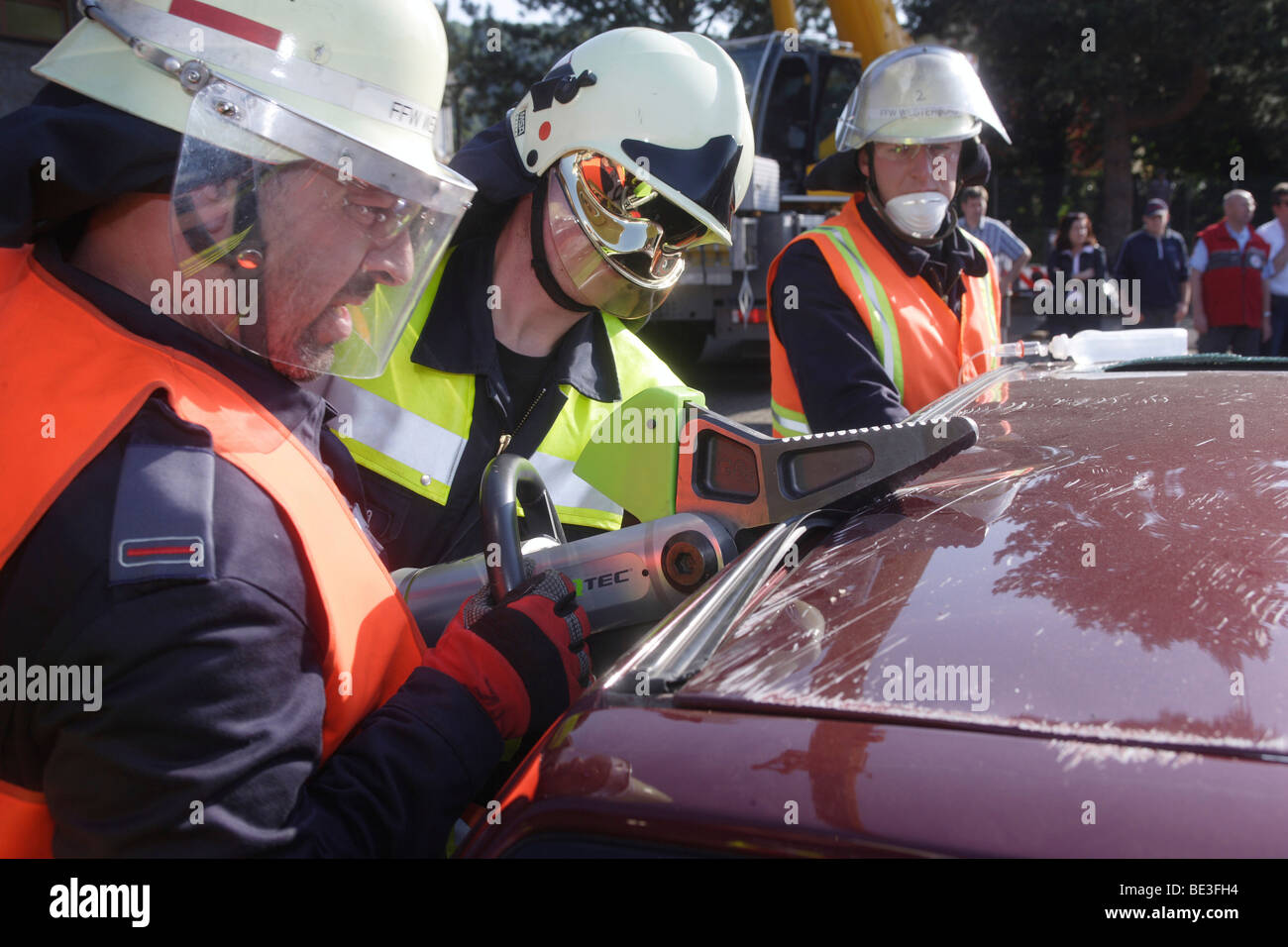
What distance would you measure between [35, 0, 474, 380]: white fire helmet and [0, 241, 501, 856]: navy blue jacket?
0.24 metres

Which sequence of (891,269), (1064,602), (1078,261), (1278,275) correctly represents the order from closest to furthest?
(1064,602) → (891,269) → (1278,275) → (1078,261)

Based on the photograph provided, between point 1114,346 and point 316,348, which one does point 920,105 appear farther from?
point 316,348

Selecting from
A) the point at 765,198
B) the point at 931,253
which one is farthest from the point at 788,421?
the point at 765,198

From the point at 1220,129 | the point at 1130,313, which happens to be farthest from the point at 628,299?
the point at 1220,129

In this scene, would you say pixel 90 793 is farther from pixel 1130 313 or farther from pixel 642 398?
pixel 1130 313

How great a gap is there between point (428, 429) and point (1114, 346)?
174 cm

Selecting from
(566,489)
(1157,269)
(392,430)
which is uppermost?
(1157,269)

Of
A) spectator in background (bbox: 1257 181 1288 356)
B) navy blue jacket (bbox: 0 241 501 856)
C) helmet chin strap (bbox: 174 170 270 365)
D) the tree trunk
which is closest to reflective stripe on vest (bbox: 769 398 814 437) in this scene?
helmet chin strap (bbox: 174 170 270 365)

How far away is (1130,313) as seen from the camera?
27.0 feet

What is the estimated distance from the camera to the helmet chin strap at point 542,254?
2.22 m

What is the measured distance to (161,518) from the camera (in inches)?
39.4

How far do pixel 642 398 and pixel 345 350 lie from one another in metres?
0.43

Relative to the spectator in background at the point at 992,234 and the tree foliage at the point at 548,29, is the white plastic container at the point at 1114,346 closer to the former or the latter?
the spectator in background at the point at 992,234

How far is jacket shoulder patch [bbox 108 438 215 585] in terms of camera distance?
38.6 inches
